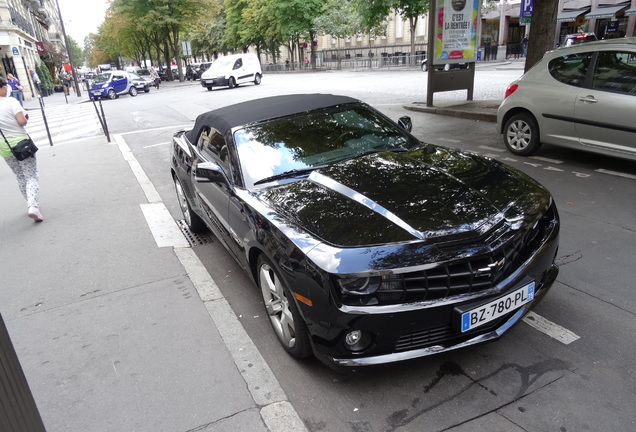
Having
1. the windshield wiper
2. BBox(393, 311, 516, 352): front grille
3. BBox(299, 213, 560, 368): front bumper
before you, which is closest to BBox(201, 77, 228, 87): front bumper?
the windshield wiper

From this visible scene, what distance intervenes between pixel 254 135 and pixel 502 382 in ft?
8.58

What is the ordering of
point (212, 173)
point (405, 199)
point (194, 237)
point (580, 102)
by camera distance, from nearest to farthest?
point (405, 199), point (212, 173), point (194, 237), point (580, 102)

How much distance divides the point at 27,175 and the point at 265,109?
402 cm

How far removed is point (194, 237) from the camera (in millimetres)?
5523

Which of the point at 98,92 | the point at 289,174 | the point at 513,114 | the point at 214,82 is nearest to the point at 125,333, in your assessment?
the point at 289,174

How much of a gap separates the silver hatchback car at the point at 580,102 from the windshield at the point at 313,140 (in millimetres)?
3573

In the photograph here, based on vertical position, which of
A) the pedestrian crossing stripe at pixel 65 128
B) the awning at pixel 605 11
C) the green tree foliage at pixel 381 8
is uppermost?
the green tree foliage at pixel 381 8

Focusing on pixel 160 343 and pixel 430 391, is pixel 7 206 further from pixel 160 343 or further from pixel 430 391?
pixel 430 391

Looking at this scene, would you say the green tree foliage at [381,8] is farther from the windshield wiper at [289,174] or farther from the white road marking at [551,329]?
the white road marking at [551,329]

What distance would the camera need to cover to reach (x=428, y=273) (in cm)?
247

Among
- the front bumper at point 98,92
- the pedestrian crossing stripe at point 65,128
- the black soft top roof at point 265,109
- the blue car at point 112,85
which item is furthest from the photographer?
the blue car at point 112,85

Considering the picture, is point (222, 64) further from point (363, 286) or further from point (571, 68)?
point (363, 286)

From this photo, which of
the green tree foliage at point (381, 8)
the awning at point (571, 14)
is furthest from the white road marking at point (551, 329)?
the awning at point (571, 14)

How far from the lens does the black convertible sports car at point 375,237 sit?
2.48 meters
